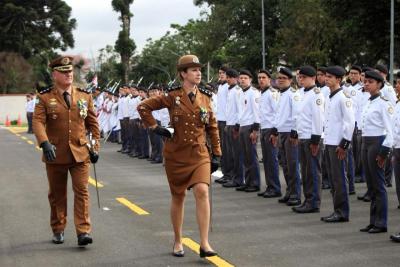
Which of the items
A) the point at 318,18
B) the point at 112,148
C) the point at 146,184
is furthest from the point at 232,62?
the point at 146,184

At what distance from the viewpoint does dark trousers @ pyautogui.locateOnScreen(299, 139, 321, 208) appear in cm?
1054

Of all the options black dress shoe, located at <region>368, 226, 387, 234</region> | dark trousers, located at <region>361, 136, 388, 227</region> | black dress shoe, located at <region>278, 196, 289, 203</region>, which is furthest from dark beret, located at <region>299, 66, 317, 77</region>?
black dress shoe, located at <region>368, 226, 387, 234</region>

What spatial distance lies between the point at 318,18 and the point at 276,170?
34.9m

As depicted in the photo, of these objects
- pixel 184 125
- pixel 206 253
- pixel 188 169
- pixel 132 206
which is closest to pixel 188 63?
pixel 184 125

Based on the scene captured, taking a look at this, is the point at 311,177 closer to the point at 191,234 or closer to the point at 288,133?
the point at 288,133

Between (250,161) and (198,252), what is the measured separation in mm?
5147

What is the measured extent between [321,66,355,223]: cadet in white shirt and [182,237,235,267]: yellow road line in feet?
7.15

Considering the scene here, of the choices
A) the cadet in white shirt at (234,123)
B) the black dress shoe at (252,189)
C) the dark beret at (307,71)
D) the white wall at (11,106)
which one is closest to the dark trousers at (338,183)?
the dark beret at (307,71)

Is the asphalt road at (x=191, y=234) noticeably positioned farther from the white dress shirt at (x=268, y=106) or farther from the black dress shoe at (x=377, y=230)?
the white dress shirt at (x=268, y=106)

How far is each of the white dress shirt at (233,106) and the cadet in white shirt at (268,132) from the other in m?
0.85

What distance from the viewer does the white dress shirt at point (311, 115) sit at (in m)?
10.4

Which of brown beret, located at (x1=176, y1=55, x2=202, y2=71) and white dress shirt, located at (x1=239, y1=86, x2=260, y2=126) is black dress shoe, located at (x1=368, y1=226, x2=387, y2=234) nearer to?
brown beret, located at (x1=176, y1=55, x2=202, y2=71)

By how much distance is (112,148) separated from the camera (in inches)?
977

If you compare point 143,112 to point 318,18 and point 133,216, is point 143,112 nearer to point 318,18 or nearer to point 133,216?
point 133,216
